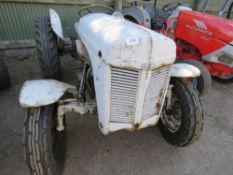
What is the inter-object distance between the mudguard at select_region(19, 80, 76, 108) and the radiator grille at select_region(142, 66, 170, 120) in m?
0.63

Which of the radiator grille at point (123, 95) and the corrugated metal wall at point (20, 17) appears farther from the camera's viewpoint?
the corrugated metal wall at point (20, 17)

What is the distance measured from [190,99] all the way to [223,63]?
1.23 meters

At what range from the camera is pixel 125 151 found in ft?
5.96

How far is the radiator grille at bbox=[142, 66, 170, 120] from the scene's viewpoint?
4.07 ft

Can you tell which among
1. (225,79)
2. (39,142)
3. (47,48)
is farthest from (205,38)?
(39,142)

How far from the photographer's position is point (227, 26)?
90.9 inches

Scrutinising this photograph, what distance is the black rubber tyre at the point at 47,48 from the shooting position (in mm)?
1961

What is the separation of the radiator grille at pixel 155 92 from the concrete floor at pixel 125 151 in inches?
22.6

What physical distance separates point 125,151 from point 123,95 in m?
0.82

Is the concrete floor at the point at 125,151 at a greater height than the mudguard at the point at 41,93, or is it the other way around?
the mudguard at the point at 41,93

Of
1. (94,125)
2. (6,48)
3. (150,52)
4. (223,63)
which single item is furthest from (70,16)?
(150,52)

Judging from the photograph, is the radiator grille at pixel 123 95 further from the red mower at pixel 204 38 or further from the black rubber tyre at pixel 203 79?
the red mower at pixel 204 38

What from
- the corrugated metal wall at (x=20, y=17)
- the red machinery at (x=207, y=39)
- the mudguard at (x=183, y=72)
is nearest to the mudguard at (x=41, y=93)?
the mudguard at (x=183, y=72)

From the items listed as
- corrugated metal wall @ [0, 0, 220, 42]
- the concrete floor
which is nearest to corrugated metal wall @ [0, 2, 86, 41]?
corrugated metal wall @ [0, 0, 220, 42]
